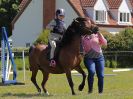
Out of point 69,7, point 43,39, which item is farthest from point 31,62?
point 69,7

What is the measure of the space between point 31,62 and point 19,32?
49.9m

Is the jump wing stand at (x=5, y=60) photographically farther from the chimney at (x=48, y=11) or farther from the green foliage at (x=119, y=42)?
the chimney at (x=48, y=11)

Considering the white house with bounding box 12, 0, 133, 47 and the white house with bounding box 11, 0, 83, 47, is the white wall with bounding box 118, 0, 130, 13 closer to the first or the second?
the white house with bounding box 12, 0, 133, 47

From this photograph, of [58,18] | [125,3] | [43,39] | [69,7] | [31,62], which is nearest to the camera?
[58,18]

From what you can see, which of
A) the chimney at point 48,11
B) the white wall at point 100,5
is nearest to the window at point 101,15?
the white wall at point 100,5

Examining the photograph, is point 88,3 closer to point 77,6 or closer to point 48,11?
point 77,6

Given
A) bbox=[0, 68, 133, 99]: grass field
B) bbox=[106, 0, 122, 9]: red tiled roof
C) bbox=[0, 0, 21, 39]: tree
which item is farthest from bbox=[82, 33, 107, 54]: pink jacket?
bbox=[0, 0, 21, 39]: tree

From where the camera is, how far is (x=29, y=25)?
66.8 m

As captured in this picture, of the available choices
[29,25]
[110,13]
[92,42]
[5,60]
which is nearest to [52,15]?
[29,25]

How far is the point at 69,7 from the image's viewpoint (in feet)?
209

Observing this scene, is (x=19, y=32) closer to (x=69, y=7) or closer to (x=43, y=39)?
(x=69, y=7)

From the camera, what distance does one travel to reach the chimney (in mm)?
64750

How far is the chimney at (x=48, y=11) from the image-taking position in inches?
2549

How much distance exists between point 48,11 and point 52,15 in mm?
688
